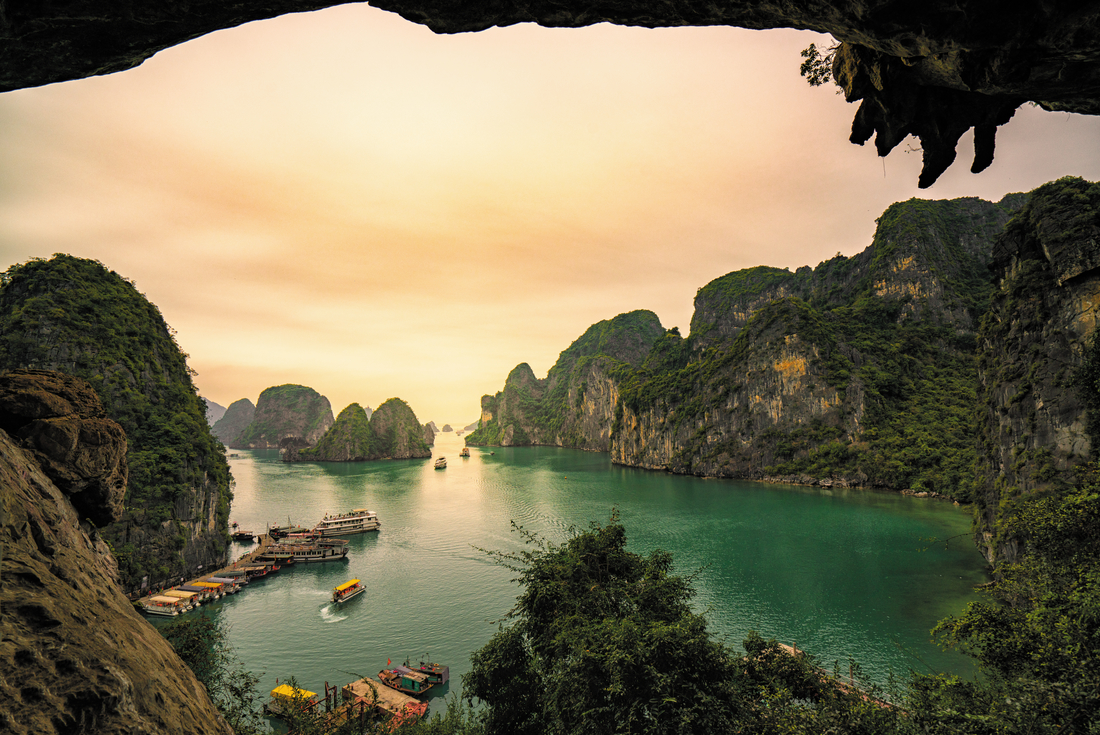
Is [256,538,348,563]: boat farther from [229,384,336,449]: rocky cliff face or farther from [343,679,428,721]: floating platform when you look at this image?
[229,384,336,449]: rocky cliff face

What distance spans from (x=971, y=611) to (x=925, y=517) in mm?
42451

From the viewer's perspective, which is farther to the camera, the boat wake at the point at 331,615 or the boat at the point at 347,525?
the boat at the point at 347,525

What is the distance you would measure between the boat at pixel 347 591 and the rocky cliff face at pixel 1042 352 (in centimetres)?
4102

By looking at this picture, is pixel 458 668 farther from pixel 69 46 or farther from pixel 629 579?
pixel 69 46

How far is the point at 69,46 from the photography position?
5500 mm

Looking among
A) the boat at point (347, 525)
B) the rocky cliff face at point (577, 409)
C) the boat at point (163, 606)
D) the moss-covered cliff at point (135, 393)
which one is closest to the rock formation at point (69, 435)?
the boat at point (163, 606)

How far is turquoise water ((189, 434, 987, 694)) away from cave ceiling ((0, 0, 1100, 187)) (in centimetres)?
1412

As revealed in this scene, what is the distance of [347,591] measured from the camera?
30.8 m

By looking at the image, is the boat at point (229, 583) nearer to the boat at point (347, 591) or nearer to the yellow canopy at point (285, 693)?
the boat at point (347, 591)

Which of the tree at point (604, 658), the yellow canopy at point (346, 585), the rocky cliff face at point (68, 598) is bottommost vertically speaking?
the yellow canopy at point (346, 585)

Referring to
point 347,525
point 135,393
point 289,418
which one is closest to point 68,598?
point 135,393

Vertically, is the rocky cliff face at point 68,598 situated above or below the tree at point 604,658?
above

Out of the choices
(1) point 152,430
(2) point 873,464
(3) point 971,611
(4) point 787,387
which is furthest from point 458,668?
(4) point 787,387

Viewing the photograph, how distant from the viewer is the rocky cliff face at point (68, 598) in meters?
4.30
